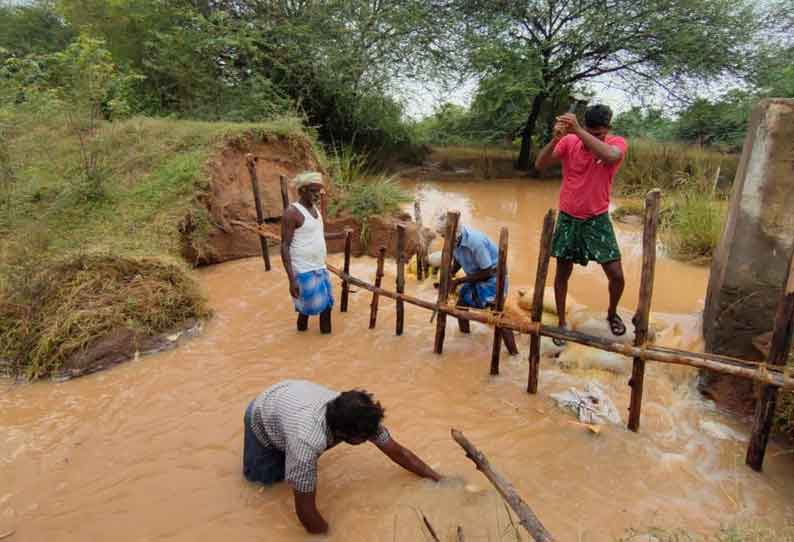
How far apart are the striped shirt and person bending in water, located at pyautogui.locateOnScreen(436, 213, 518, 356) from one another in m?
1.68

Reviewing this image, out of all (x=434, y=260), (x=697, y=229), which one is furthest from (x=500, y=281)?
(x=697, y=229)

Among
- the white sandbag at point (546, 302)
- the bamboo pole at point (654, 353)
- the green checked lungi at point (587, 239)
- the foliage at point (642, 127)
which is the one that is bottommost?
the white sandbag at point (546, 302)

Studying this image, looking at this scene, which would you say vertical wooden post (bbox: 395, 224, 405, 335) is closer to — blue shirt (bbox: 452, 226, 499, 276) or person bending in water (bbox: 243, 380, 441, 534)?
blue shirt (bbox: 452, 226, 499, 276)

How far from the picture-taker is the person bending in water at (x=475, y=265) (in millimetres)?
3870

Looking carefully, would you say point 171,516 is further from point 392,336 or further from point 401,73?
point 401,73

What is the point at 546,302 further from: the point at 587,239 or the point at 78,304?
the point at 78,304

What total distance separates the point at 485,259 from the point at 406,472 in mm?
1717

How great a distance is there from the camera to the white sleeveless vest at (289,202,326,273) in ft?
13.4

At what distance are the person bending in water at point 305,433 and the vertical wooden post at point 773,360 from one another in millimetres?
1827

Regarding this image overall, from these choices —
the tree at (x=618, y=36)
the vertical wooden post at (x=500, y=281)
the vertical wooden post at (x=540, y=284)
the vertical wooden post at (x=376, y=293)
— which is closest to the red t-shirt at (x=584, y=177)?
the vertical wooden post at (x=540, y=284)

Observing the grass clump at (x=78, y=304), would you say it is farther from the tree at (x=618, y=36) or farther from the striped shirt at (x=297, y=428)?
the tree at (x=618, y=36)

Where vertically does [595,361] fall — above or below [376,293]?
below

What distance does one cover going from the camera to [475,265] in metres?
3.97

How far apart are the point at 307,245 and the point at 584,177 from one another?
2148 mm
